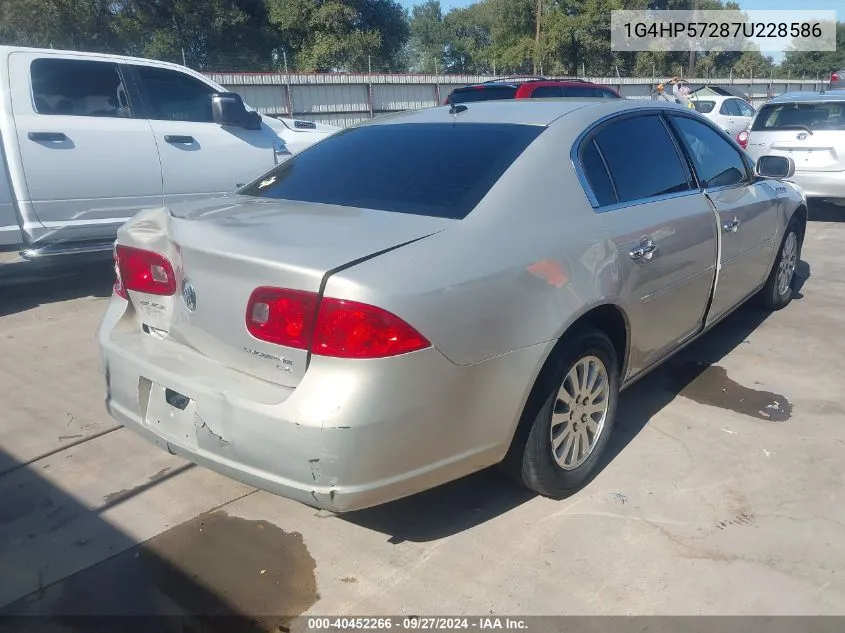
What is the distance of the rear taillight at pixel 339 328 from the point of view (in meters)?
2.21

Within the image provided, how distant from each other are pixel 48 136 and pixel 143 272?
11.2 ft

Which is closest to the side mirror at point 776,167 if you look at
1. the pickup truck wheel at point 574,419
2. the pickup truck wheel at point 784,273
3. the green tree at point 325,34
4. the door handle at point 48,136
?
the pickup truck wheel at point 784,273

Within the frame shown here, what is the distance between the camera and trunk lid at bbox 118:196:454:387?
7.67 feet

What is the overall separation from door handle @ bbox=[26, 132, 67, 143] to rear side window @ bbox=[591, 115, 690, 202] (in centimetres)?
429

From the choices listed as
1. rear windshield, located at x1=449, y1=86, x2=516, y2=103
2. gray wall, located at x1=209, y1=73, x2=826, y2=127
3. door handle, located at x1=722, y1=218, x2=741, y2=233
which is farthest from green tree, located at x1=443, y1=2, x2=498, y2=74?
door handle, located at x1=722, y1=218, x2=741, y2=233

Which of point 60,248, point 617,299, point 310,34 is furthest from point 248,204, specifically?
point 310,34

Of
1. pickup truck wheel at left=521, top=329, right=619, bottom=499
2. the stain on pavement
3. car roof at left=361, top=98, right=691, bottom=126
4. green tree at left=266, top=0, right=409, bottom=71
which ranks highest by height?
green tree at left=266, top=0, right=409, bottom=71

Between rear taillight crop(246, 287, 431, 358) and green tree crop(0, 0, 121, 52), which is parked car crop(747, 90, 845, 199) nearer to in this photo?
rear taillight crop(246, 287, 431, 358)

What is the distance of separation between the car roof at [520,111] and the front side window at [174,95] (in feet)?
10.8

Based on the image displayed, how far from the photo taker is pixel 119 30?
101ft

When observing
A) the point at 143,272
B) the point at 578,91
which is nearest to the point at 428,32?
the point at 578,91

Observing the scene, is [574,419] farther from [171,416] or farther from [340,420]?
[171,416]

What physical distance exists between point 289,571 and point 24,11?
104ft

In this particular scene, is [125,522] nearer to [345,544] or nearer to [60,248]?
[345,544]
